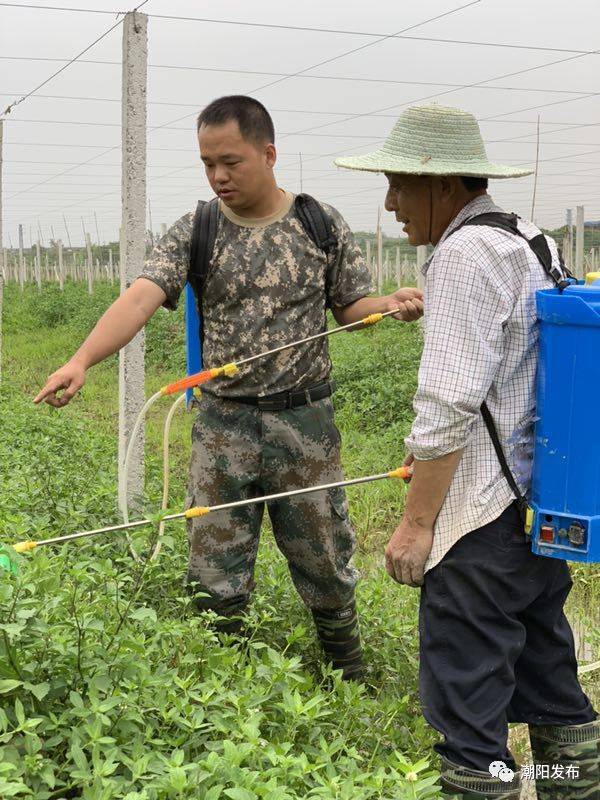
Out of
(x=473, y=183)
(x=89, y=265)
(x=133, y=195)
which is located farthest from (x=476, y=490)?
(x=89, y=265)

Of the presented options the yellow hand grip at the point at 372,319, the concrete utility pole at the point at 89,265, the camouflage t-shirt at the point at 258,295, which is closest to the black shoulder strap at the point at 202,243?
the camouflage t-shirt at the point at 258,295

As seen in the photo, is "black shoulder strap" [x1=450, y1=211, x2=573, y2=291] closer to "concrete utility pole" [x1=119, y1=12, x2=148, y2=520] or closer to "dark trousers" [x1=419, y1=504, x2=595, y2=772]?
"dark trousers" [x1=419, y1=504, x2=595, y2=772]

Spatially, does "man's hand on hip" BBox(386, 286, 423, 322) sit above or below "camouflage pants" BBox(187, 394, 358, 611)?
above

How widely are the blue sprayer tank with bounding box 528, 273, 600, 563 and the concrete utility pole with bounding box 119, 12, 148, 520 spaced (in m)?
2.94

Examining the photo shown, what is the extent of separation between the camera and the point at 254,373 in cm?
345

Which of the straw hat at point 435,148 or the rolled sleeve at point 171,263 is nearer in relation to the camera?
the straw hat at point 435,148

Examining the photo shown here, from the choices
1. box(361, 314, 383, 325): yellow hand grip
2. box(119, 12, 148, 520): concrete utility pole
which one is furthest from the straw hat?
box(119, 12, 148, 520): concrete utility pole

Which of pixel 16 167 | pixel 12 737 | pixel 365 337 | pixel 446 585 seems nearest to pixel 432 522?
pixel 446 585

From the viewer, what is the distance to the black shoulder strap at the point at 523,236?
2.43m

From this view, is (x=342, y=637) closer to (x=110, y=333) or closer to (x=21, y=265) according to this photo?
(x=110, y=333)

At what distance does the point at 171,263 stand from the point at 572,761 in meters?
1.86

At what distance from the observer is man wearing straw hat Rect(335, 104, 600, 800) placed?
235cm

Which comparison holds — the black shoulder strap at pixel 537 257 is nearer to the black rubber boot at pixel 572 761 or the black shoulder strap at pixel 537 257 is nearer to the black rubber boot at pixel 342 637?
the black rubber boot at pixel 572 761

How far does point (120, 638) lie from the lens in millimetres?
2547
